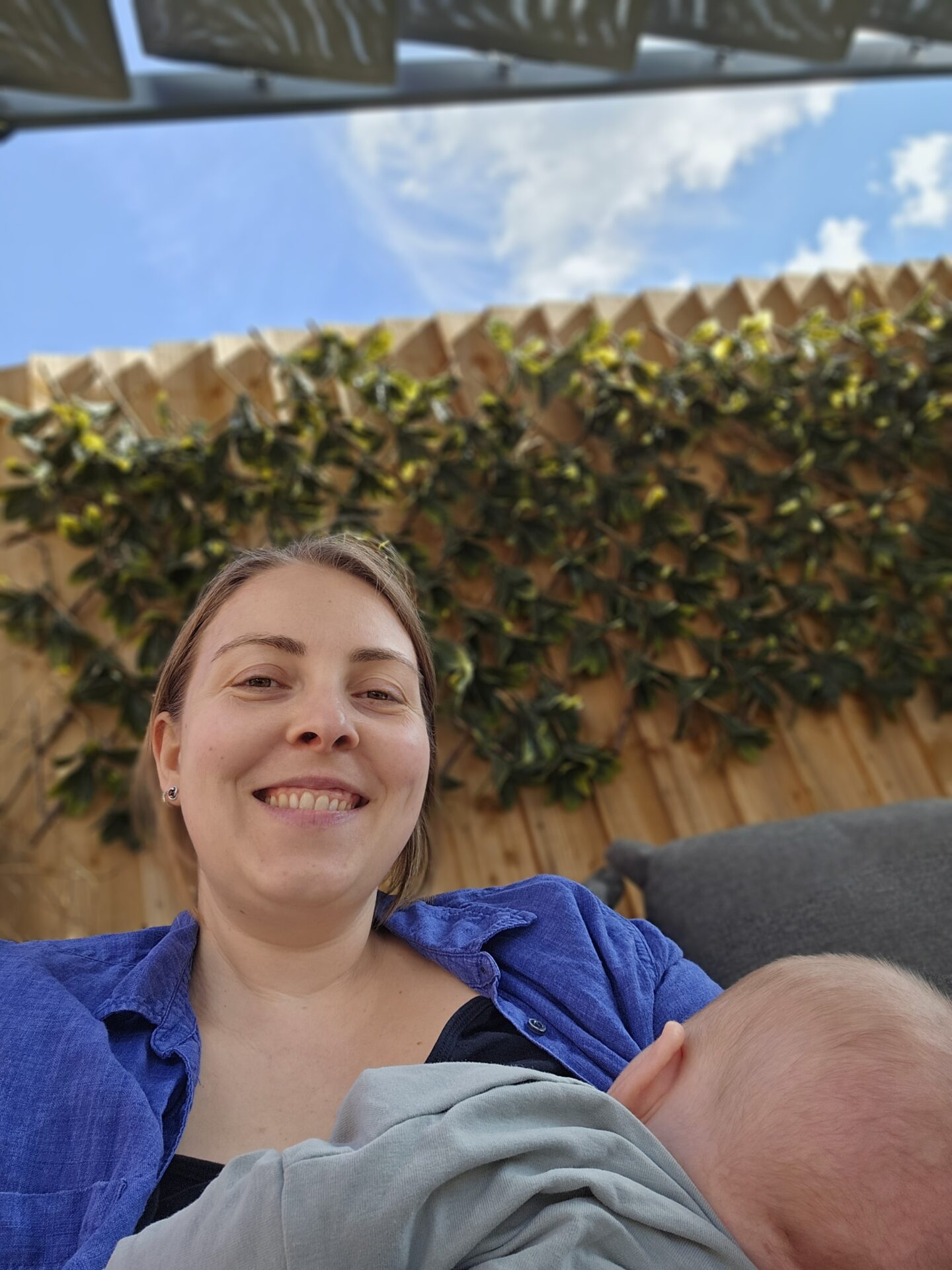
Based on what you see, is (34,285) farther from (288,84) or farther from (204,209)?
(204,209)

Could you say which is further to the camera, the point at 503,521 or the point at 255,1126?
the point at 503,521

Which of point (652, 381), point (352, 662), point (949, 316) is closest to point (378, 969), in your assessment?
point (352, 662)

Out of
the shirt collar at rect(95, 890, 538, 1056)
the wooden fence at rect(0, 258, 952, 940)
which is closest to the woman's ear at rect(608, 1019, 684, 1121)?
the shirt collar at rect(95, 890, 538, 1056)

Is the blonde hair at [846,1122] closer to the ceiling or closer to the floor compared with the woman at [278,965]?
closer to the floor

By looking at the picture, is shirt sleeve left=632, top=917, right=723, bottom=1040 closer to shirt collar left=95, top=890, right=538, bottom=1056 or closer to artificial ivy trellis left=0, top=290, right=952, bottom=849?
shirt collar left=95, top=890, right=538, bottom=1056

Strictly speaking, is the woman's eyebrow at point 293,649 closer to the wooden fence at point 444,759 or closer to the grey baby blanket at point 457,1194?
the grey baby blanket at point 457,1194

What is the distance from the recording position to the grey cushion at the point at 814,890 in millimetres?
1186


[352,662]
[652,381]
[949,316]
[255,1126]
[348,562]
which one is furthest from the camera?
[949,316]

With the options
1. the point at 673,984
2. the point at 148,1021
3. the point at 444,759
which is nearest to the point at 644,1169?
the point at 673,984

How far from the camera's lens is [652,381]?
2910 millimetres

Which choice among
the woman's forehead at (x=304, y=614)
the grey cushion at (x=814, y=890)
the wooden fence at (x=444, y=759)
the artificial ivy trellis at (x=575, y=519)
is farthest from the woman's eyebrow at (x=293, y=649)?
the artificial ivy trellis at (x=575, y=519)

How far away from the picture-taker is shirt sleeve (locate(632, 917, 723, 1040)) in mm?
993

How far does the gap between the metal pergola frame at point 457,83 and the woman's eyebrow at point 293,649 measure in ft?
7.12

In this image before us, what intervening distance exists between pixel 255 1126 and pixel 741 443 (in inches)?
102
